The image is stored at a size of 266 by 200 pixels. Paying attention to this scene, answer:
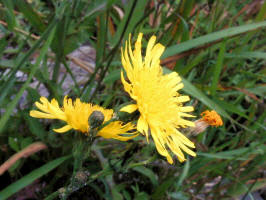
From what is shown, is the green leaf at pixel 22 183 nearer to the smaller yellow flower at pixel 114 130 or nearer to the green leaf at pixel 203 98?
the smaller yellow flower at pixel 114 130

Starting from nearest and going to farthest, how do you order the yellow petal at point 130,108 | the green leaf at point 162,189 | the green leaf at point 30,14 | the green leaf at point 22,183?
the yellow petal at point 130,108 < the green leaf at point 22,183 < the green leaf at point 30,14 < the green leaf at point 162,189

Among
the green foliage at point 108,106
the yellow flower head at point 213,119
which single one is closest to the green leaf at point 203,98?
the green foliage at point 108,106

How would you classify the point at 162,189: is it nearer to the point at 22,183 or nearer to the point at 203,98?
the point at 203,98

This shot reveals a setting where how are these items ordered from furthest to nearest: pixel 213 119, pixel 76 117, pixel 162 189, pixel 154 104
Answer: pixel 162 189 < pixel 213 119 < pixel 154 104 < pixel 76 117

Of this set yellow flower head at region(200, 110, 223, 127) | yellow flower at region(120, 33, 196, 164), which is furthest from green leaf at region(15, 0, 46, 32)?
yellow flower head at region(200, 110, 223, 127)

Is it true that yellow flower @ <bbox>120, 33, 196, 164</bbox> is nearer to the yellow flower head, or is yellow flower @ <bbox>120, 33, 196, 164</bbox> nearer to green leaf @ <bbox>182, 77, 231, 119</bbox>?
the yellow flower head

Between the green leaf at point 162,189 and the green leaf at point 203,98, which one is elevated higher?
the green leaf at point 203,98

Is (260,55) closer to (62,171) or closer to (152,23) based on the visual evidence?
(152,23)

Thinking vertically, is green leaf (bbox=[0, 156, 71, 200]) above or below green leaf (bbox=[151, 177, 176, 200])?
above

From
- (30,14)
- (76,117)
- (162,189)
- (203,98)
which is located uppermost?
(30,14)

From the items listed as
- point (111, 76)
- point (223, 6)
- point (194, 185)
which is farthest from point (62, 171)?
point (223, 6)

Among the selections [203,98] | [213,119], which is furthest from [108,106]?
[213,119]
